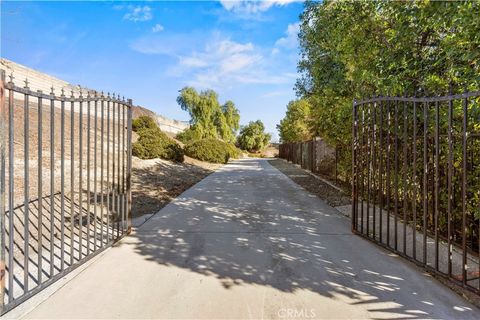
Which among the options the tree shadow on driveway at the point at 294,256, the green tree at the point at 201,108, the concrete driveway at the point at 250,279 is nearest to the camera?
the concrete driveway at the point at 250,279

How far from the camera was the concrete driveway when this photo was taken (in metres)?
2.56

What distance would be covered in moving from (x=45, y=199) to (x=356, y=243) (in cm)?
574

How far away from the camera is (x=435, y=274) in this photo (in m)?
3.26

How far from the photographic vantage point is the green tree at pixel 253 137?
53.1m

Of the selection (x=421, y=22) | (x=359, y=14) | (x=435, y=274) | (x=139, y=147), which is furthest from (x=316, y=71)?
(x=139, y=147)

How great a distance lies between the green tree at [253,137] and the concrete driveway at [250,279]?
4810 cm

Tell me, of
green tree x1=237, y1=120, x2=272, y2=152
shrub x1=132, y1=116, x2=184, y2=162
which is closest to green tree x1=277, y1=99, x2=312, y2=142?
shrub x1=132, y1=116, x2=184, y2=162

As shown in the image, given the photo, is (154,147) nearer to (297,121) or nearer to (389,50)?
(389,50)

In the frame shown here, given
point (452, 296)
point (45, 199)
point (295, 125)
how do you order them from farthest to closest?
1. point (295, 125)
2. point (45, 199)
3. point (452, 296)

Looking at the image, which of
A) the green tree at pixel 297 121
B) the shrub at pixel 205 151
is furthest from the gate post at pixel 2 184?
the green tree at pixel 297 121

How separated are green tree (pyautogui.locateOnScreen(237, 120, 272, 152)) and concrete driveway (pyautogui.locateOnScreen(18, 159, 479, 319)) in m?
48.1

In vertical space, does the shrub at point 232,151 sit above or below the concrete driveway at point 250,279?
above

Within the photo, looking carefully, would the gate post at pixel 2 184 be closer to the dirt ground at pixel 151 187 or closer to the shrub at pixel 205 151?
the dirt ground at pixel 151 187

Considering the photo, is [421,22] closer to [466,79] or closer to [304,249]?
[466,79]
